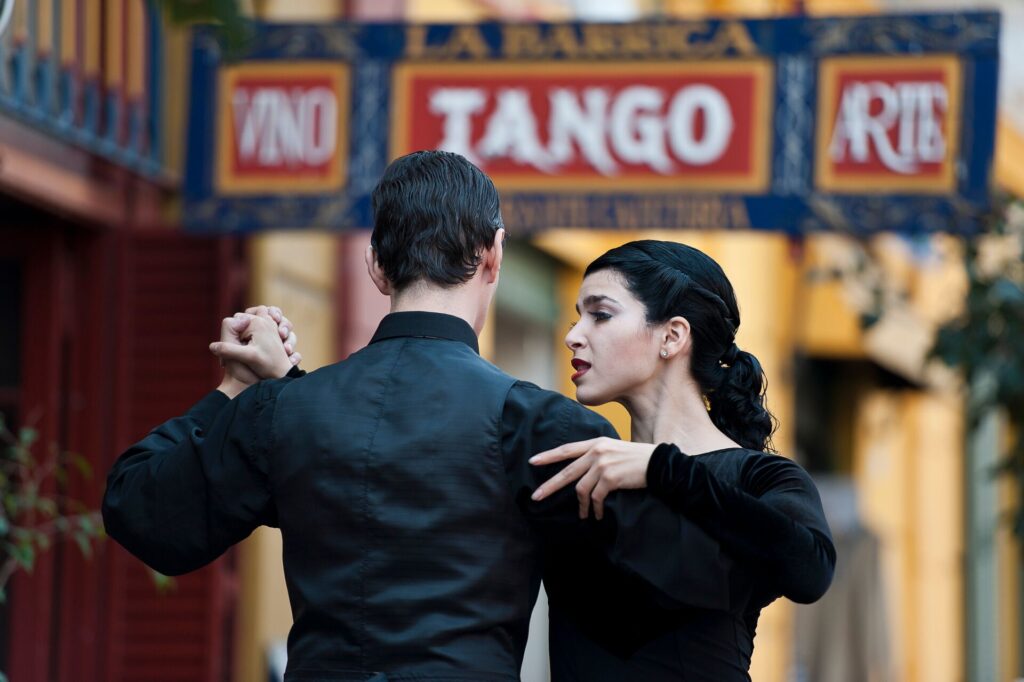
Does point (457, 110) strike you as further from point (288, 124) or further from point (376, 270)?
point (376, 270)

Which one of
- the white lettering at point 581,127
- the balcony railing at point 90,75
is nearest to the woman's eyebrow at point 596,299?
the balcony railing at point 90,75

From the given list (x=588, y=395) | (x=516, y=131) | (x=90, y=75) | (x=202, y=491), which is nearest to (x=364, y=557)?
(x=202, y=491)

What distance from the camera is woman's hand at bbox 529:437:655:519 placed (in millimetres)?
3162

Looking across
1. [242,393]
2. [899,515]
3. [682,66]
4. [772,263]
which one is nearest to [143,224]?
[682,66]

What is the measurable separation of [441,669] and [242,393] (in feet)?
1.89

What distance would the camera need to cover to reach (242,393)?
336cm

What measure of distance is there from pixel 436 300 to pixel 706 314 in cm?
68

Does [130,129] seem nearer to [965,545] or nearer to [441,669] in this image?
[441,669]

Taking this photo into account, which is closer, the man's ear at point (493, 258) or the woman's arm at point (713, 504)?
the woman's arm at point (713, 504)

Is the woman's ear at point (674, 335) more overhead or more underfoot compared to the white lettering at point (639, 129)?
more underfoot

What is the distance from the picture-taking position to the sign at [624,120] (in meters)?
6.73

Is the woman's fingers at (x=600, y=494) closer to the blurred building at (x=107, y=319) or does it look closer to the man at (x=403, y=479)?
the man at (x=403, y=479)

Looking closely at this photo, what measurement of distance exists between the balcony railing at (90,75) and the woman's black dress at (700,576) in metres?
3.28

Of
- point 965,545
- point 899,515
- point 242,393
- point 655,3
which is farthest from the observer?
point 965,545
